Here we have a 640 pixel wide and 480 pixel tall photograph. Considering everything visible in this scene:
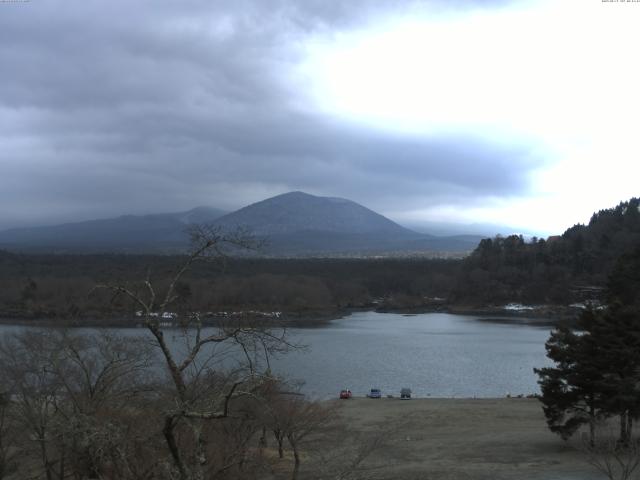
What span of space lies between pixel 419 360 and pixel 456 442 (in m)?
23.0

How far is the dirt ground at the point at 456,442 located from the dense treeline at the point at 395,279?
44097mm

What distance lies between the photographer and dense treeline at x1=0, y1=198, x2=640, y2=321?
75.3 metres

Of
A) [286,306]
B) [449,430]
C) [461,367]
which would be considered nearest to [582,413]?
[449,430]

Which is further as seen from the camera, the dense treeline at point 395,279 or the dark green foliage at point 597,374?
the dense treeline at point 395,279

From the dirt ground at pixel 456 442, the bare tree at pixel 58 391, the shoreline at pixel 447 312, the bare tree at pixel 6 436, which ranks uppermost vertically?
the bare tree at pixel 58 391

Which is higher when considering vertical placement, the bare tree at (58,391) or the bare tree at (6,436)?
the bare tree at (58,391)

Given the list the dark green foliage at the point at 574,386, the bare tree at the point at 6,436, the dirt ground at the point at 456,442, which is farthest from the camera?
the dark green foliage at the point at 574,386

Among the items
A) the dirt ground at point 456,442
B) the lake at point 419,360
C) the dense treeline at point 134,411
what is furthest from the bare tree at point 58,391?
the lake at point 419,360

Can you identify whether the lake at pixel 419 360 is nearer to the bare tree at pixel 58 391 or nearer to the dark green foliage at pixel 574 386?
the dark green foliage at pixel 574 386

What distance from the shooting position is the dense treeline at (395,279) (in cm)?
7531

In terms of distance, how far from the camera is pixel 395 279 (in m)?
113

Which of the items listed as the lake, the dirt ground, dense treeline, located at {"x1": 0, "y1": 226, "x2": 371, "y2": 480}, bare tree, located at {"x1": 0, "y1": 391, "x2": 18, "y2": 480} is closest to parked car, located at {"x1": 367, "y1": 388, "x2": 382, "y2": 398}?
the dirt ground

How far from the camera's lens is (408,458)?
17.6 meters

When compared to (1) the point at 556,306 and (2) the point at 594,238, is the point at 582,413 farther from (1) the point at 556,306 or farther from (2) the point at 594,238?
(2) the point at 594,238
